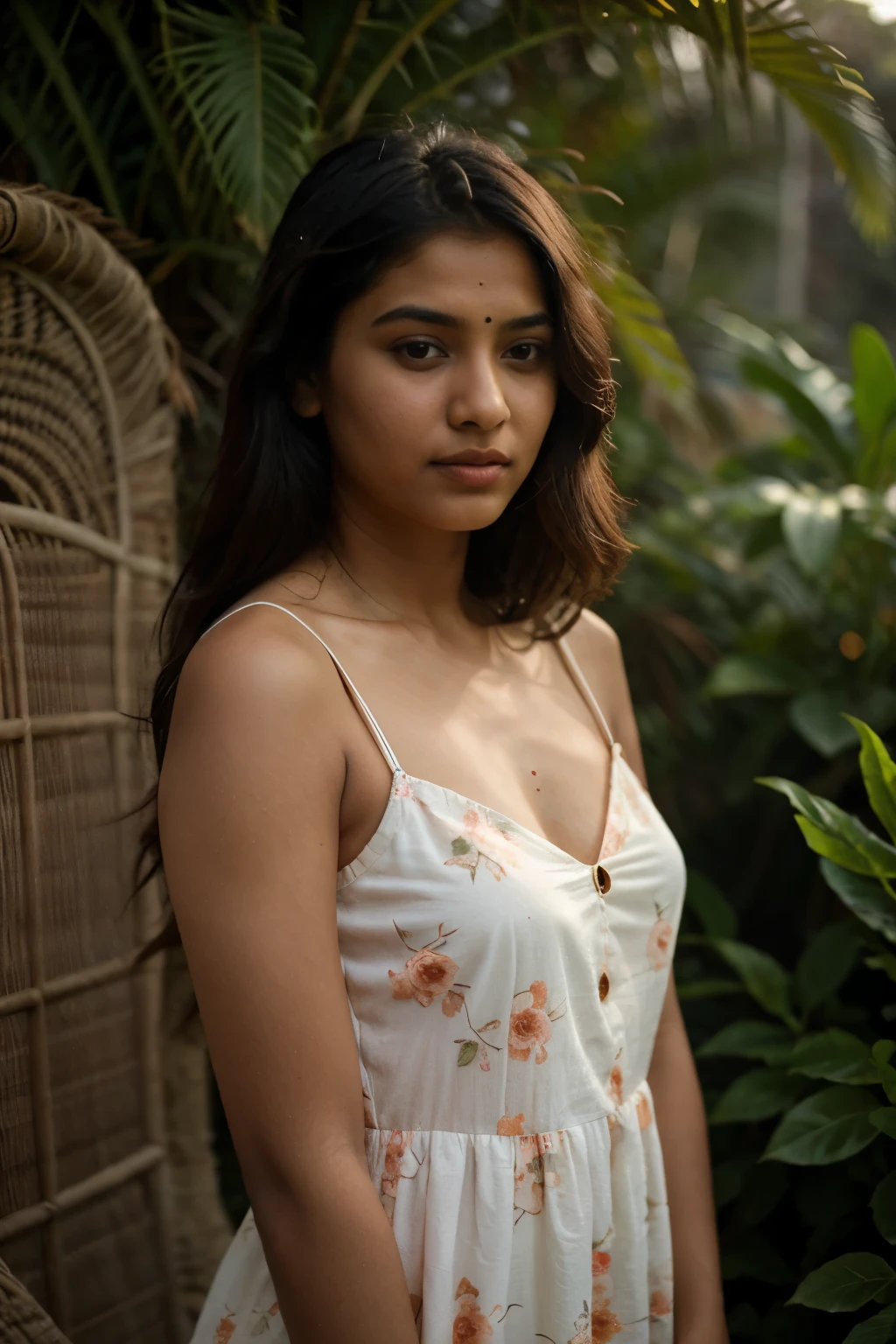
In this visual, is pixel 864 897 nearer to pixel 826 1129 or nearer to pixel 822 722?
pixel 826 1129

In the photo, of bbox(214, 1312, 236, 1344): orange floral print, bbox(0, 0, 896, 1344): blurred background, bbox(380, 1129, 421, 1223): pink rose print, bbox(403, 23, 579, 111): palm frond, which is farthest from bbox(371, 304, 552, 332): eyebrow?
bbox(214, 1312, 236, 1344): orange floral print

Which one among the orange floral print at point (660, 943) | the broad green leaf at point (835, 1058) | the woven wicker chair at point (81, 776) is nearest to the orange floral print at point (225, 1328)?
the woven wicker chair at point (81, 776)

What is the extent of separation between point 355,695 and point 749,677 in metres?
1.02

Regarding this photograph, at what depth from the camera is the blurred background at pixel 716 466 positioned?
145cm

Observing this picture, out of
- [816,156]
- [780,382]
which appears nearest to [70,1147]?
[780,382]

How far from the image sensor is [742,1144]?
1.68 m

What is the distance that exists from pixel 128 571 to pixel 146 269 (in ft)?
1.74

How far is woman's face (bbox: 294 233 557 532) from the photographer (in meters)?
1.09

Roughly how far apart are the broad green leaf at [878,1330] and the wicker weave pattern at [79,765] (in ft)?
2.91

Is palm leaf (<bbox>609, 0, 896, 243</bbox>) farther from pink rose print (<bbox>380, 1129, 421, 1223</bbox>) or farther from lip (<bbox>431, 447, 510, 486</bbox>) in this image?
pink rose print (<bbox>380, 1129, 421, 1223</bbox>)

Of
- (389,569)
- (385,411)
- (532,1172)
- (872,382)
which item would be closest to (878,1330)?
(532,1172)

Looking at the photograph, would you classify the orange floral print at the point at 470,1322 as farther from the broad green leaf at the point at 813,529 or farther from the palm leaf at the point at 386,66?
the palm leaf at the point at 386,66

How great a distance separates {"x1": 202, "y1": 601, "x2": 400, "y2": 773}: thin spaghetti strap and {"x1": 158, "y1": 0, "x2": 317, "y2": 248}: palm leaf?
63 cm

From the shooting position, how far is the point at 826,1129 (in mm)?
1321
